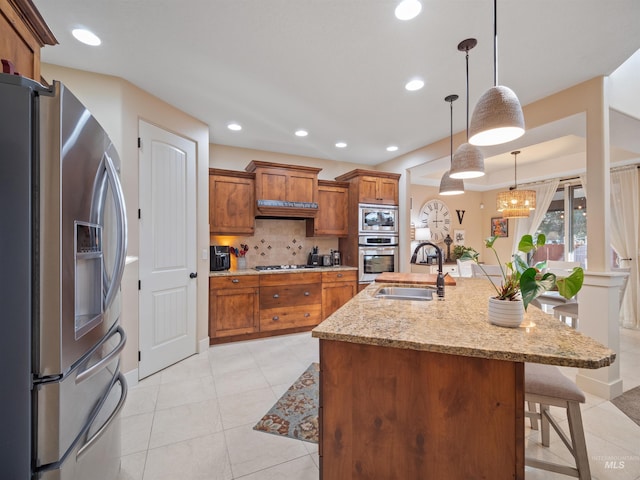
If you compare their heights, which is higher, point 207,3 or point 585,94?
point 207,3

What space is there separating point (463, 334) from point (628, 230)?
5039 millimetres

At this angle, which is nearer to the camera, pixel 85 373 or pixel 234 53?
pixel 85 373

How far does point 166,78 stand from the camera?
2461 mm

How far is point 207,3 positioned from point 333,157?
10.7ft

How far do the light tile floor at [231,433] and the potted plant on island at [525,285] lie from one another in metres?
1.02

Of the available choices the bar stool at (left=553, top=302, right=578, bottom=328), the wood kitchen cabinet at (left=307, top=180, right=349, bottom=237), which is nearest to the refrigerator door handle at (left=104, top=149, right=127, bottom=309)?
the wood kitchen cabinet at (left=307, top=180, right=349, bottom=237)

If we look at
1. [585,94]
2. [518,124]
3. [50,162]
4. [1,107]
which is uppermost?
[585,94]

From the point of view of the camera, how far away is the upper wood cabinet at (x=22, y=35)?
1.07m

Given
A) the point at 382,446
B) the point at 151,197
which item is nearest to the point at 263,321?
the point at 151,197

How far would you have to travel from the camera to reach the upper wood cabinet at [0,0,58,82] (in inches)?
42.0

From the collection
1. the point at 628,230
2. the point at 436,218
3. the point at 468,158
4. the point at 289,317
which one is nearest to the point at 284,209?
the point at 289,317

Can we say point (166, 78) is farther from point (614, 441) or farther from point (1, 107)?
point (614, 441)

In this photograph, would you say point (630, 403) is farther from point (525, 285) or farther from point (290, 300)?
point (290, 300)

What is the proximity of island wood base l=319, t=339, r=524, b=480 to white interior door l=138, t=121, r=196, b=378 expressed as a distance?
221cm
